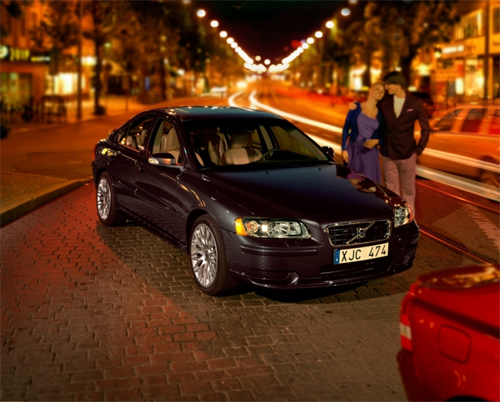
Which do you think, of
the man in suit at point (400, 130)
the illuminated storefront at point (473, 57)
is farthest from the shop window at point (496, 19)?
the man in suit at point (400, 130)

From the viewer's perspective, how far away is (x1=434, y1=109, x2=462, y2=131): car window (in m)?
14.0

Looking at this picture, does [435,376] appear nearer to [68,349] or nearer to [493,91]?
[68,349]

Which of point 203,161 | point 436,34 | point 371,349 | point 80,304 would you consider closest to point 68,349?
point 80,304

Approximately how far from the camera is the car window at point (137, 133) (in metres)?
8.10

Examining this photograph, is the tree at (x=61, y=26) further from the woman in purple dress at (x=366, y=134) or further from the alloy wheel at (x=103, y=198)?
the woman in purple dress at (x=366, y=134)

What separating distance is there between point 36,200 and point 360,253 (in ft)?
20.6

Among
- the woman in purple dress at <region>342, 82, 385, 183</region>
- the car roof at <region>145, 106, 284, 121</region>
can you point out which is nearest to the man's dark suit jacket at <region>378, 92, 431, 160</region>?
the woman in purple dress at <region>342, 82, 385, 183</region>

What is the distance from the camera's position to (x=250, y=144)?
7520mm

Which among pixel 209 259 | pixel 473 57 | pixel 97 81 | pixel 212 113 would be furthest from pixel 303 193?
pixel 473 57

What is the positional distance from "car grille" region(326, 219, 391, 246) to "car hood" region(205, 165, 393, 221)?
6 cm

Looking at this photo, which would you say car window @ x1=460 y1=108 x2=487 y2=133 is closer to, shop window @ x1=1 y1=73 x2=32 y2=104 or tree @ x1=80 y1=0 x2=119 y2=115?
tree @ x1=80 y1=0 x2=119 y2=115

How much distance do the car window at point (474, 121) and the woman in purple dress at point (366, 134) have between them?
512cm

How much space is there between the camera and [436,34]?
4894 cm

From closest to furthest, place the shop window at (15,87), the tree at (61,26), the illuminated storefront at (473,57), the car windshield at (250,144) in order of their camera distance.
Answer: the car windshield at (250,144), the tree at (61,26), the shop window at (15,87), the illuminated storefront at (473,57)
